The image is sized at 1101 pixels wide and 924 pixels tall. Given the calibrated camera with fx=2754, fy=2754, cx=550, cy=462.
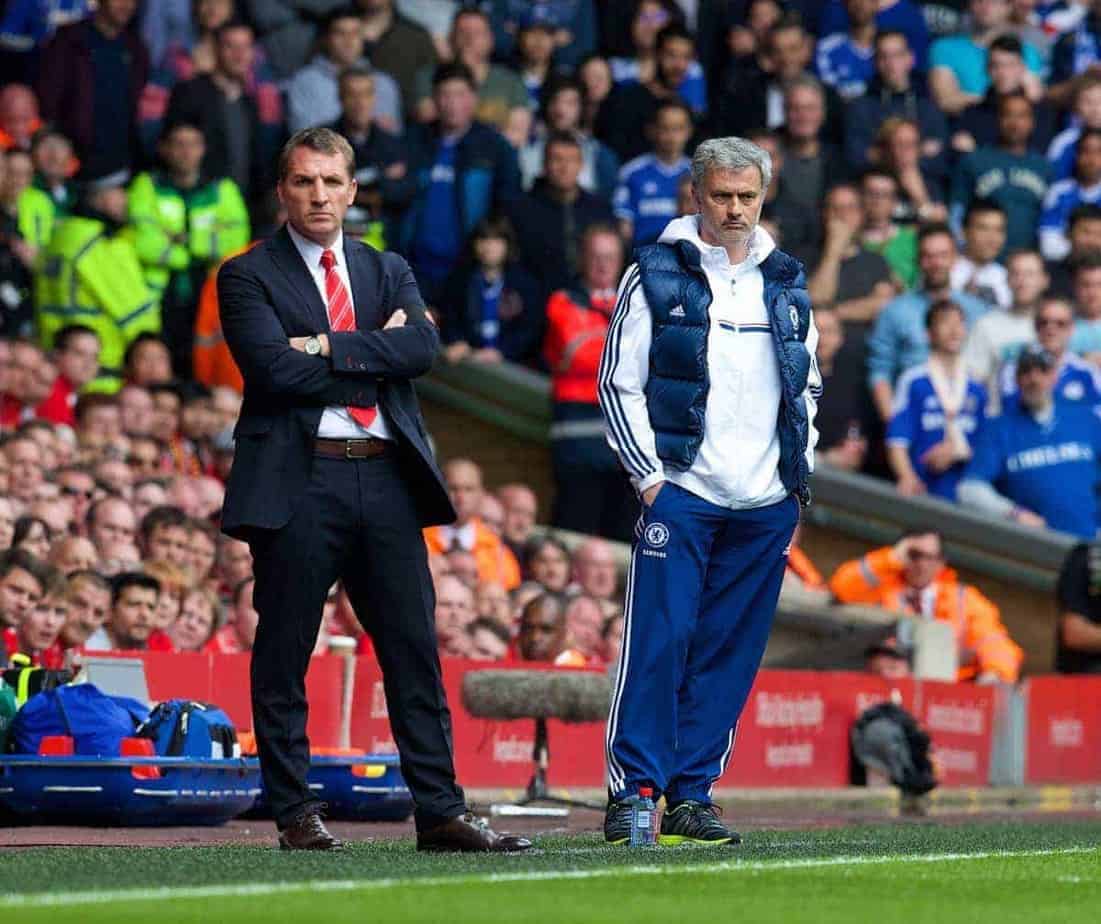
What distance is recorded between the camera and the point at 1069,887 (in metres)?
7.32

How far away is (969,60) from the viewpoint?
22.1 m

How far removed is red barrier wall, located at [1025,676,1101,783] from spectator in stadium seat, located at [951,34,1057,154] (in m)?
5.66

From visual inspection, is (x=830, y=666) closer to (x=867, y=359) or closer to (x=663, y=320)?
(x=867, y=359)

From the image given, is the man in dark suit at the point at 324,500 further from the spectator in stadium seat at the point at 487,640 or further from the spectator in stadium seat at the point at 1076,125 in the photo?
the spectator in stadium seat at the point at 1076,125

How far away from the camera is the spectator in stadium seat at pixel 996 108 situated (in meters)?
21.0

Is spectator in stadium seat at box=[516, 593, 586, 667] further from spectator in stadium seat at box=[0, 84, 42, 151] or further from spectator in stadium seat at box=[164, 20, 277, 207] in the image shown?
spectator in stadium seat at box=[0, 84, 42, 151]

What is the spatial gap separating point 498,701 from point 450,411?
687 cm

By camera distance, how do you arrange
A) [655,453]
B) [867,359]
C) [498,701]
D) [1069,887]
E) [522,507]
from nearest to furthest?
[1069,887] < [655,453] < [498,701] < [522,507] < [867,359]

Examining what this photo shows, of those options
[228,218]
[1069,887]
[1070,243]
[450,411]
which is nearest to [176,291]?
[228,218]

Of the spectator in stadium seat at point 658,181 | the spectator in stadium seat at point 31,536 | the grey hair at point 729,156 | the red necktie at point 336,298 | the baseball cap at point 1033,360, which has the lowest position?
the spectator in stadium seat at point 31,536

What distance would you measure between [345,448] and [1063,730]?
9366 mm

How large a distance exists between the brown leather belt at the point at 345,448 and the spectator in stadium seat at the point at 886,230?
11341 mm

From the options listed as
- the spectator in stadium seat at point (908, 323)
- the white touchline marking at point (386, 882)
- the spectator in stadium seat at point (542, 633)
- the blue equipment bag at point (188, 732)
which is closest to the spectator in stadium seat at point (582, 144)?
the spectator in stadium seat at point (908, 323)

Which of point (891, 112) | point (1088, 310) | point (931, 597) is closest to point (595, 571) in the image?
point (931, 597)
